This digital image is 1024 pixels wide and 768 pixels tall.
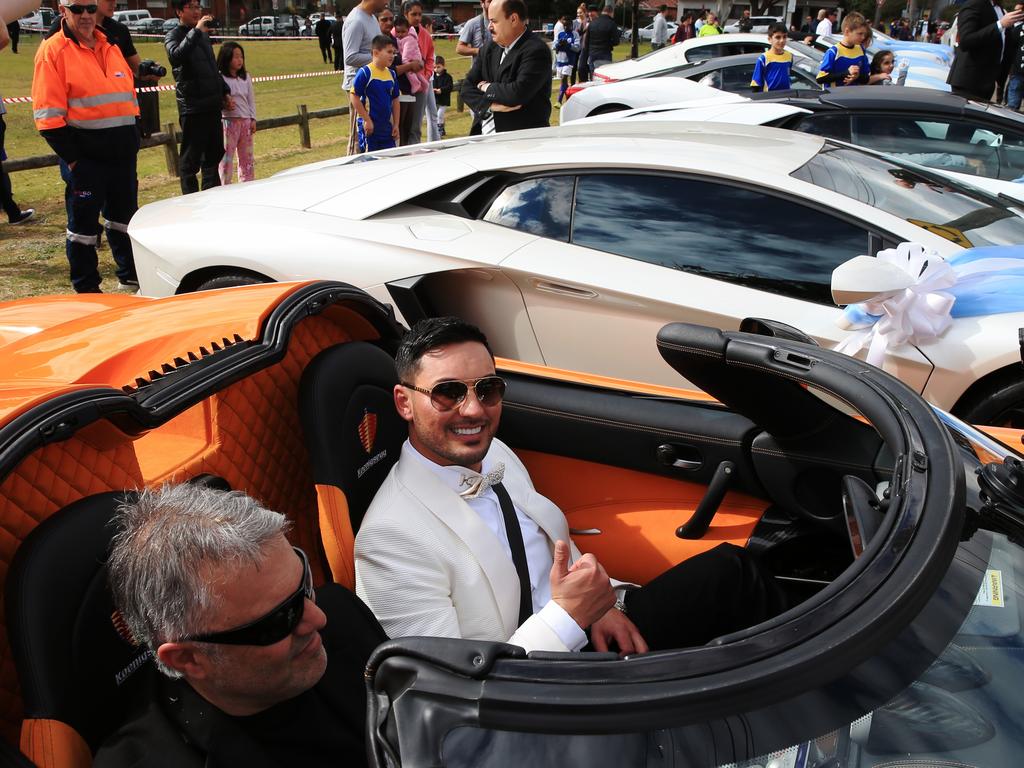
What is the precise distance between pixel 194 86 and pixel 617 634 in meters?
6.41

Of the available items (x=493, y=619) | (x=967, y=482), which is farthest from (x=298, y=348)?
(x=967, y=482)

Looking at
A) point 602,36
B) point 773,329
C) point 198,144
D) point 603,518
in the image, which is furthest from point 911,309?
point 602,36

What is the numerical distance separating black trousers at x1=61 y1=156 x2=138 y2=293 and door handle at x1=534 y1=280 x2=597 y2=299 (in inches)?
130

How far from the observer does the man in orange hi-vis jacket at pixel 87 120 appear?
524cm

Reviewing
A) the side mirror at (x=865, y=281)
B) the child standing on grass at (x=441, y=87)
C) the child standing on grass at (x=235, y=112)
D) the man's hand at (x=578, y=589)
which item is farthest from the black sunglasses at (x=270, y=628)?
the child standing on grass at (x=441, y=87)

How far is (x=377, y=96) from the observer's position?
7.65 m

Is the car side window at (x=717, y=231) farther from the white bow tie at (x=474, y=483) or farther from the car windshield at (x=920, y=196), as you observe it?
the white bow tie at (x=474, y=483)

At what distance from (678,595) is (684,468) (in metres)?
0.51

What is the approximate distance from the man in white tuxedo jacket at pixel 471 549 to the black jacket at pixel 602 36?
14.2 meters

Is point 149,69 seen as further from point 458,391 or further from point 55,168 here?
point 458,391

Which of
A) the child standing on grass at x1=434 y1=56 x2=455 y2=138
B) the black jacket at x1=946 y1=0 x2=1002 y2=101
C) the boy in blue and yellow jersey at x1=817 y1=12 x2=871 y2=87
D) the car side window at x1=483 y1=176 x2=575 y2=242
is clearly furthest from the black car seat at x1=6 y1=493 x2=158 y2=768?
the child standing on grass at x1=434 y1=56 x2=455 y2=138

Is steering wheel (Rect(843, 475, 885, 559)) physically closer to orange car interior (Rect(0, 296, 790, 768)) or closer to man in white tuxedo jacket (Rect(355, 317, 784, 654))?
man in white tuxedo jacket (Rect(355, 317, 784, 654))

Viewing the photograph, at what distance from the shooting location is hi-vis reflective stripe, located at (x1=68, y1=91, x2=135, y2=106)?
210 inches

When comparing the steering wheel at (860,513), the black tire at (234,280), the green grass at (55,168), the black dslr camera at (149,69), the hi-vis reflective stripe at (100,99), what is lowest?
the green grass at (55,168)
